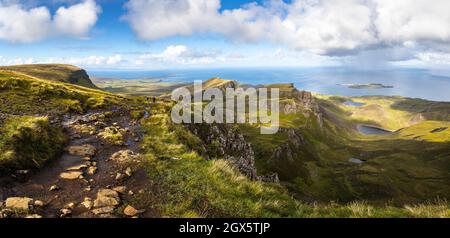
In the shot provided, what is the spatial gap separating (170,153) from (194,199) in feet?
23.0

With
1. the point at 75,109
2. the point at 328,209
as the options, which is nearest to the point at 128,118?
the point at 75,109

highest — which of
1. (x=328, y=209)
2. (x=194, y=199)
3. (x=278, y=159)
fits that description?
(x=194, y=199)

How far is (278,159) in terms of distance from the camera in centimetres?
17138

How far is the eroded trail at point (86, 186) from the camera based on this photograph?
41.9 feet

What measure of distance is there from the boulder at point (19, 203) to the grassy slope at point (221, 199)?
16.5 feet

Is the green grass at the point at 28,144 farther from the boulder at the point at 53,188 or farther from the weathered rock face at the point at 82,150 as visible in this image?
the boulder at the point at 53,188

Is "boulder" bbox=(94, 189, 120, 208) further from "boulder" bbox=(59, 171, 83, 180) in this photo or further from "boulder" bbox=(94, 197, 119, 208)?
"boulder" bbox=(59, 171, 83, 180)

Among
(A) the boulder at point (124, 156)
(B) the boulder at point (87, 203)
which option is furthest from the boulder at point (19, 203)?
(A) the boulder at point (124, 156)

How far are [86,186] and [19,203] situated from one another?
291cm

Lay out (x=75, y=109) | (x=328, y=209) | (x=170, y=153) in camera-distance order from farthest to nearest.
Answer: (x=75, y=109) → (x=170, y=153) → (x=328, y=209)

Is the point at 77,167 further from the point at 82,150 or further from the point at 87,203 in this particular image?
the point at 87,203

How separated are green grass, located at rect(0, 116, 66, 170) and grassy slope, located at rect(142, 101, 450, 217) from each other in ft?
20.0
